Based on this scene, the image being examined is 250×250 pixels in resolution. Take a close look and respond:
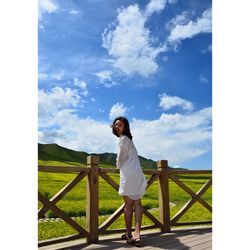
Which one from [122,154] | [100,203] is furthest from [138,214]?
[100,203]

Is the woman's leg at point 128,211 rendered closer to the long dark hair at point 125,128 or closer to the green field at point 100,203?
the long dark hair at point 125,128

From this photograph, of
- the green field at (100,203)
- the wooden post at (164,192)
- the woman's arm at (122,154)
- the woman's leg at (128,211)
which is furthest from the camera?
the green field at (100,203)

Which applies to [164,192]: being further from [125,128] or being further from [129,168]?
[125,128]

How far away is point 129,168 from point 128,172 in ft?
0.11

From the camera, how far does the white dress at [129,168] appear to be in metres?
2.96

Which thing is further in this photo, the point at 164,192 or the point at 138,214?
the point at 164,192

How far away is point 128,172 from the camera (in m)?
2.96

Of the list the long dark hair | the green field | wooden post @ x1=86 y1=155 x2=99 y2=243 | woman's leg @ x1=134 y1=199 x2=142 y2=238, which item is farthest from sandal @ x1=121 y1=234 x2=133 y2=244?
the green field

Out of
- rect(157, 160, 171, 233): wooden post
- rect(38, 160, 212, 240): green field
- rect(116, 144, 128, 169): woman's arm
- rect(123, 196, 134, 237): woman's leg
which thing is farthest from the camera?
rect(38, 160, 212, 240): green field

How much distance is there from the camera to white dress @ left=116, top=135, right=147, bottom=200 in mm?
2963

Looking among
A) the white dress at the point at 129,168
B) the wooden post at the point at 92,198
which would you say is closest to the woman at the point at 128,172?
the white dress at the point at 129,168

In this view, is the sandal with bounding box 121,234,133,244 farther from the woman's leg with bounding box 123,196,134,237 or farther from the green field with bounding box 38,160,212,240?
the green field with bounding box 38,160,212,240
